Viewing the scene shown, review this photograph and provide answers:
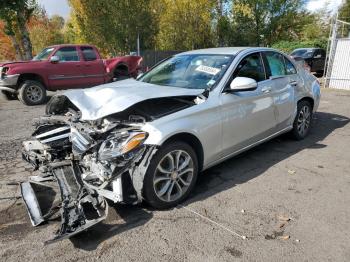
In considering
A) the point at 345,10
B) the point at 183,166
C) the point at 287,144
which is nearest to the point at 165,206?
the point at 183,166

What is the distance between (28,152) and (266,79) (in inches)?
136

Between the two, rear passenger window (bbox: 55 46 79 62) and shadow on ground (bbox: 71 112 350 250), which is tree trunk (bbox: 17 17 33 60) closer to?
rear passenger window (bbox: 55 46 79 62)

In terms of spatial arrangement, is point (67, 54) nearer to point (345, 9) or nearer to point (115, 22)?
point (115, 22)

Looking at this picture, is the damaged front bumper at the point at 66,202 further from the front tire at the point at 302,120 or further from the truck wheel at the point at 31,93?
the truck wheel at the point at 31,93

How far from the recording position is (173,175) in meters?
3.61

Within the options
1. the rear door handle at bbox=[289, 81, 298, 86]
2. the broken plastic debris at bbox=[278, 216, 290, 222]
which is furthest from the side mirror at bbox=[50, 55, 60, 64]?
the broken plastic debris at bbox=[278, 216, 290, 222]

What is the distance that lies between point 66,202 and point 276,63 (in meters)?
3.87

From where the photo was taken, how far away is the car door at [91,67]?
37.7 ft

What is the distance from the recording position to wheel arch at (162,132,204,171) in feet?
11.7

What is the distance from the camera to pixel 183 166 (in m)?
3.71

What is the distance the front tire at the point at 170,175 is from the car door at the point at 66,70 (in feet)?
27.3

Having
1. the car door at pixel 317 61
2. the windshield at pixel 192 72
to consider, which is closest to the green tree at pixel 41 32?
the car door at pixel 317 61

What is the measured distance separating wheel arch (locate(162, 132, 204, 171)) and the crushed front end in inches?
12.7

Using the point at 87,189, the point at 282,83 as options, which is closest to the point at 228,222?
the point at 87,189
